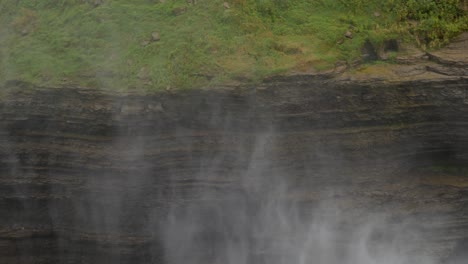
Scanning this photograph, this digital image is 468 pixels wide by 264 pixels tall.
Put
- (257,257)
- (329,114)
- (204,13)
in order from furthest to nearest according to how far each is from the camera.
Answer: (204,13) → (257,257) → (329,114)

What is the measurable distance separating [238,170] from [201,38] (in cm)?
301

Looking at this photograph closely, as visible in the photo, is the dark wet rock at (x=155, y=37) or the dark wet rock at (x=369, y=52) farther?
the dark wet rock at (x=155, y=37)

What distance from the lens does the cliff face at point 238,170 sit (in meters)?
9.59

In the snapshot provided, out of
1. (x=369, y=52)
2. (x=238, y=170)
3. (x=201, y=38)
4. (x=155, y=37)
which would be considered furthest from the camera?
(x=155, y=37)

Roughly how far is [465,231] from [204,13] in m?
7.15

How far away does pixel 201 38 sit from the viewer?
10.6 m

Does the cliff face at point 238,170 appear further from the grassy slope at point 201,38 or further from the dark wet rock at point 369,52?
the dark wet rock at point 369,52

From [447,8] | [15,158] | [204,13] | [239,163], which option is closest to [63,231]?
[15,158]

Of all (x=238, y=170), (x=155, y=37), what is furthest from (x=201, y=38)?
(x=238, y=170)

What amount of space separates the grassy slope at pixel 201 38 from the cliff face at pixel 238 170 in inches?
17.8

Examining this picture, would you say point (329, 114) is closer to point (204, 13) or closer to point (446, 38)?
point (446, 38)

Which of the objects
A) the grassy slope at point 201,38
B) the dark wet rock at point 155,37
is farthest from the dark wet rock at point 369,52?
the dark wet rock at point 155,37

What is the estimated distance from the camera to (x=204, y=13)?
1106cm

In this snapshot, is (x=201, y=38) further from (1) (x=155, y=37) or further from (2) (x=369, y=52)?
(2) (x=369, y=52)
